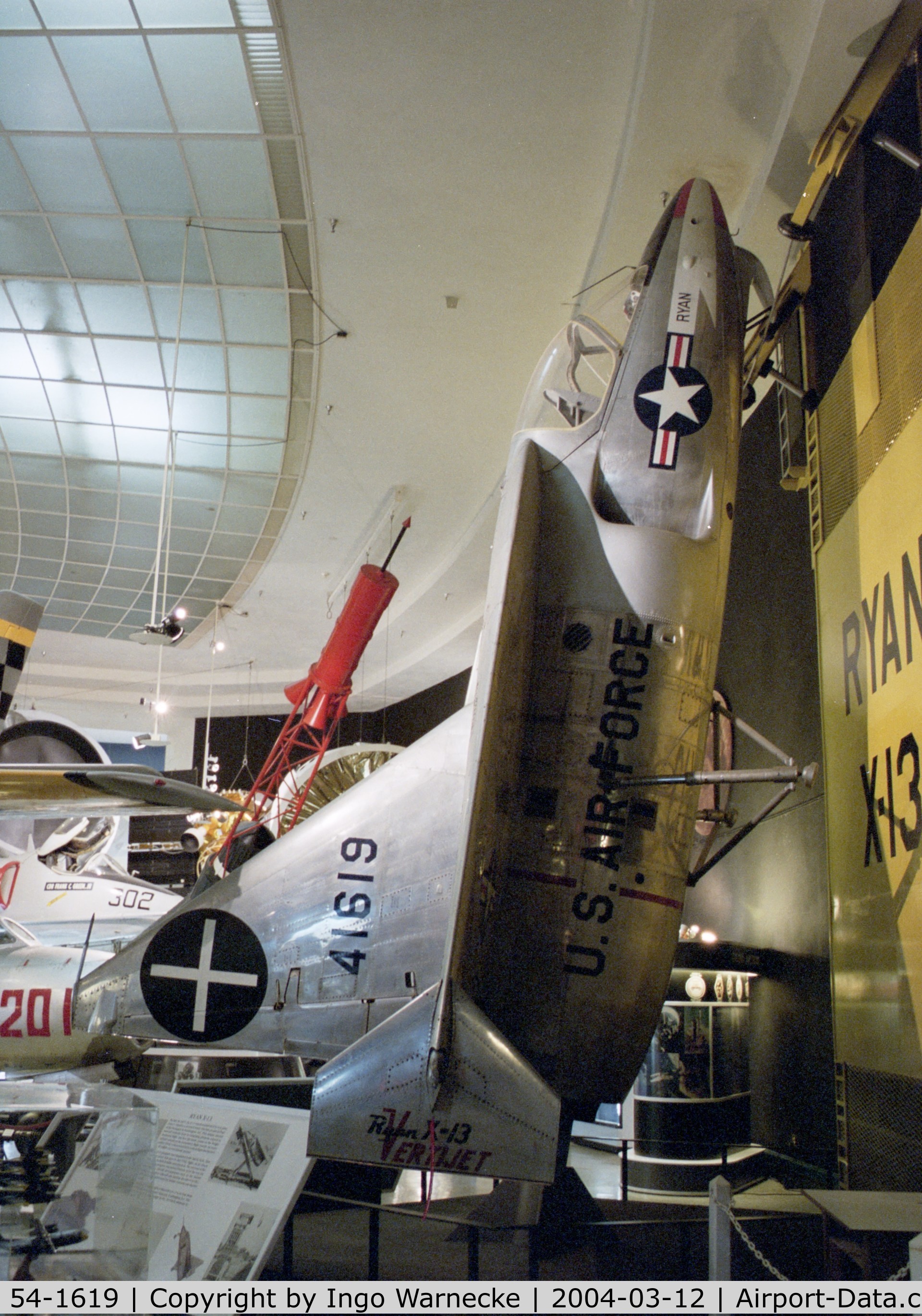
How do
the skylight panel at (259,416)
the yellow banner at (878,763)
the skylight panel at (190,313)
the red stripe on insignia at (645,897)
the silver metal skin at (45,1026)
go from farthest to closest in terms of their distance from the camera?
the skylight panel at (259,416)
the skylight panel at (190,313)
the silver metal skin at (45,1026)
the red stripe on insignia at (645,897)
the yellow banner at (878,763)

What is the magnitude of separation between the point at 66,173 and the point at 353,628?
5.41 m

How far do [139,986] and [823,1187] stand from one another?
440 cm

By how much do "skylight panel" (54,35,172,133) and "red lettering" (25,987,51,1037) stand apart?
713 cm

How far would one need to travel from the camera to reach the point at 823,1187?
5.62 metres

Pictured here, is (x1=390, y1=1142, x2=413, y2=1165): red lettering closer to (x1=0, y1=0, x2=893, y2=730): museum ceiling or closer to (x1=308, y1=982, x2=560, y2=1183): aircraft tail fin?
(x1=308, y1=982, x2=560, y2=1183): aircraft tail fin

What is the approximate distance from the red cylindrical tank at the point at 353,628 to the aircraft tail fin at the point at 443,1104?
7.56m

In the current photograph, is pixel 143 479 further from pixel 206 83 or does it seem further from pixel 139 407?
pixel 206 83

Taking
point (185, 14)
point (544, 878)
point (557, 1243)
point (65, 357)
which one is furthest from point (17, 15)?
point (557, 1243)

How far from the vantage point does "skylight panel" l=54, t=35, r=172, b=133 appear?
7.16 metres

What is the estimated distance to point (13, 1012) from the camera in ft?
19.7

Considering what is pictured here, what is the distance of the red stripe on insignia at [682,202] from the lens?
4848mm

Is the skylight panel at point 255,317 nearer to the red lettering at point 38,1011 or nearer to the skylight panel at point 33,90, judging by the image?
the skylight panel at point 33,90

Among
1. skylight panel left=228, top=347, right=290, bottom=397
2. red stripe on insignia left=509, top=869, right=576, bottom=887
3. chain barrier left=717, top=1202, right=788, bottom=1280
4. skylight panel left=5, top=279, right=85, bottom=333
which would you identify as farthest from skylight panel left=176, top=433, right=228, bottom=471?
chain barrier left=717, top=1202, right=788, bottom=1280

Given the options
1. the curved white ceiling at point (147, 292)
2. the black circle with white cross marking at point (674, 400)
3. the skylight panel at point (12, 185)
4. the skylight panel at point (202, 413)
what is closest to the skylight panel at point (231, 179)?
the curved white ceiling at point (147, 292)
